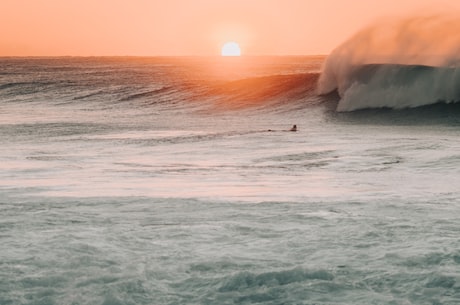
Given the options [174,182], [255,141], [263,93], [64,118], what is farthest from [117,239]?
[263,93]

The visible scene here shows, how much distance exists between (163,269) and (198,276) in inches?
13.8

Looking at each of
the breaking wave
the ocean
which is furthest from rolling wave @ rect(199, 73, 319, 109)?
the ocean

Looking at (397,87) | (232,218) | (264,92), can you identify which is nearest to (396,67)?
(397,87)

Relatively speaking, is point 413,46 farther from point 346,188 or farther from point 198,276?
point 198,276

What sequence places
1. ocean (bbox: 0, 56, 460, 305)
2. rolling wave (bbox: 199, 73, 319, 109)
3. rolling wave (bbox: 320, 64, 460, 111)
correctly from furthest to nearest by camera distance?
rolling wave (bbox: 199, 73, 319, 109) < rolling wave (bbox: 320, 64, 460, 111) < ocean (bbox: 0, 56, 460, 305)

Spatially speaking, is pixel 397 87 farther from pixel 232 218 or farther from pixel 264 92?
pixel 232 218

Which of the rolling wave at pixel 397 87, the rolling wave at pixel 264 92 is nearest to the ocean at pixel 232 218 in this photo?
the rolling wave at pixel 397 87

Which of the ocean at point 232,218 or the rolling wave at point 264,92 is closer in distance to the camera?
the ocean at point 232,218

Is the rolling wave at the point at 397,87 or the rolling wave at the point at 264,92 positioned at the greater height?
the rolling wave at the point at 397,87

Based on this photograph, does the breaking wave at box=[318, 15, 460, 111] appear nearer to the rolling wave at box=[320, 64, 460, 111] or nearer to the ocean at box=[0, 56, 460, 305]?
the rolling wave at box=[320, 64, 460, 111]

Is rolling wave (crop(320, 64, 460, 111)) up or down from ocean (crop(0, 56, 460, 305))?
up

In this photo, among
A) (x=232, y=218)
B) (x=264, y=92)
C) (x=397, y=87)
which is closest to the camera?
(x=232, y=218)

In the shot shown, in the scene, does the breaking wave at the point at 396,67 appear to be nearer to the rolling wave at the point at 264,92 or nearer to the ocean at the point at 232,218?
the rolling wave at the point at 264,92

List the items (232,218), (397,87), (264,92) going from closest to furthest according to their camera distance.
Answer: (232,218)
(397,87)
(264,92)
